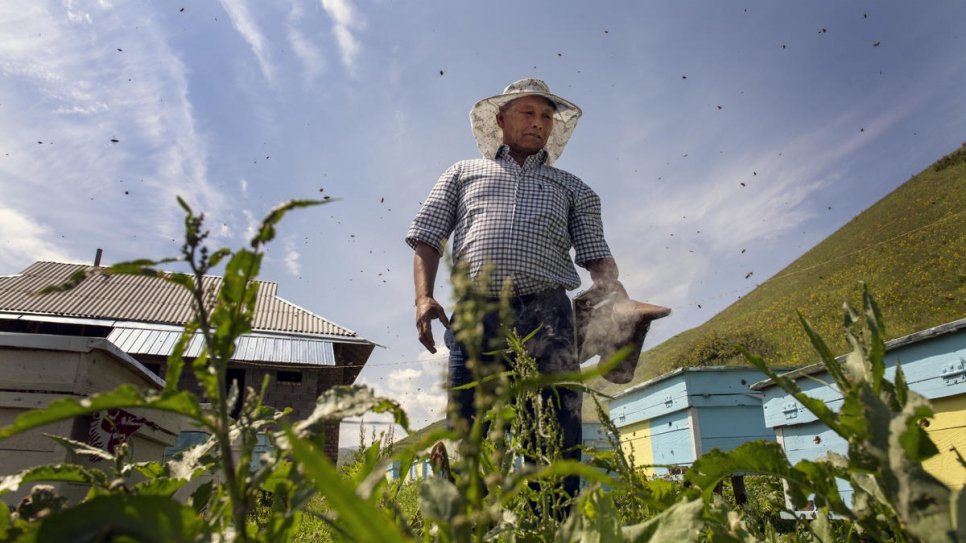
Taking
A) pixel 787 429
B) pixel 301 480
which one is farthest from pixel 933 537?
pixel 787 429

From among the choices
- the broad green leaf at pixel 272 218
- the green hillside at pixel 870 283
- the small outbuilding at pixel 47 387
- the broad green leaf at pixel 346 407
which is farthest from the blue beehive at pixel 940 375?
the green hillside at pixel 870 283

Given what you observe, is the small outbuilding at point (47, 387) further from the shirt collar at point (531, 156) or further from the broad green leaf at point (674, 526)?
the broad green leaf at point (674, 526)

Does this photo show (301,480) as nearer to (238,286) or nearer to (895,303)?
(238,286)

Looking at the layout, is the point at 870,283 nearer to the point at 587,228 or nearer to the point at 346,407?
the point at 587,228

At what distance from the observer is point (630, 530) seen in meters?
0.83

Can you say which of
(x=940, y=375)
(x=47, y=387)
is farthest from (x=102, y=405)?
(x=940, y=375)

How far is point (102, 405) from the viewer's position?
534mm

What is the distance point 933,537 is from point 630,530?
0.37 meters

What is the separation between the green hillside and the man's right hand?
61.6ft

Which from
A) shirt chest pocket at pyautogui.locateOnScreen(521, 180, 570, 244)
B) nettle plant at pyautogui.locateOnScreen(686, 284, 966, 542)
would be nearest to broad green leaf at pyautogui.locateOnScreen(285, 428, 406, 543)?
nettle plant at pyautogui.locateOnScreen(686, 284, 966, 542)

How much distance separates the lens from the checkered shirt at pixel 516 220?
3.27m

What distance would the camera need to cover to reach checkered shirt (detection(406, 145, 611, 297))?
3.27 meters

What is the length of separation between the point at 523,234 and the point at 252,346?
592 inches

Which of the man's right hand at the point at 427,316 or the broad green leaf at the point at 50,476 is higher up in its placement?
the man's right hand at the point at 427,316
